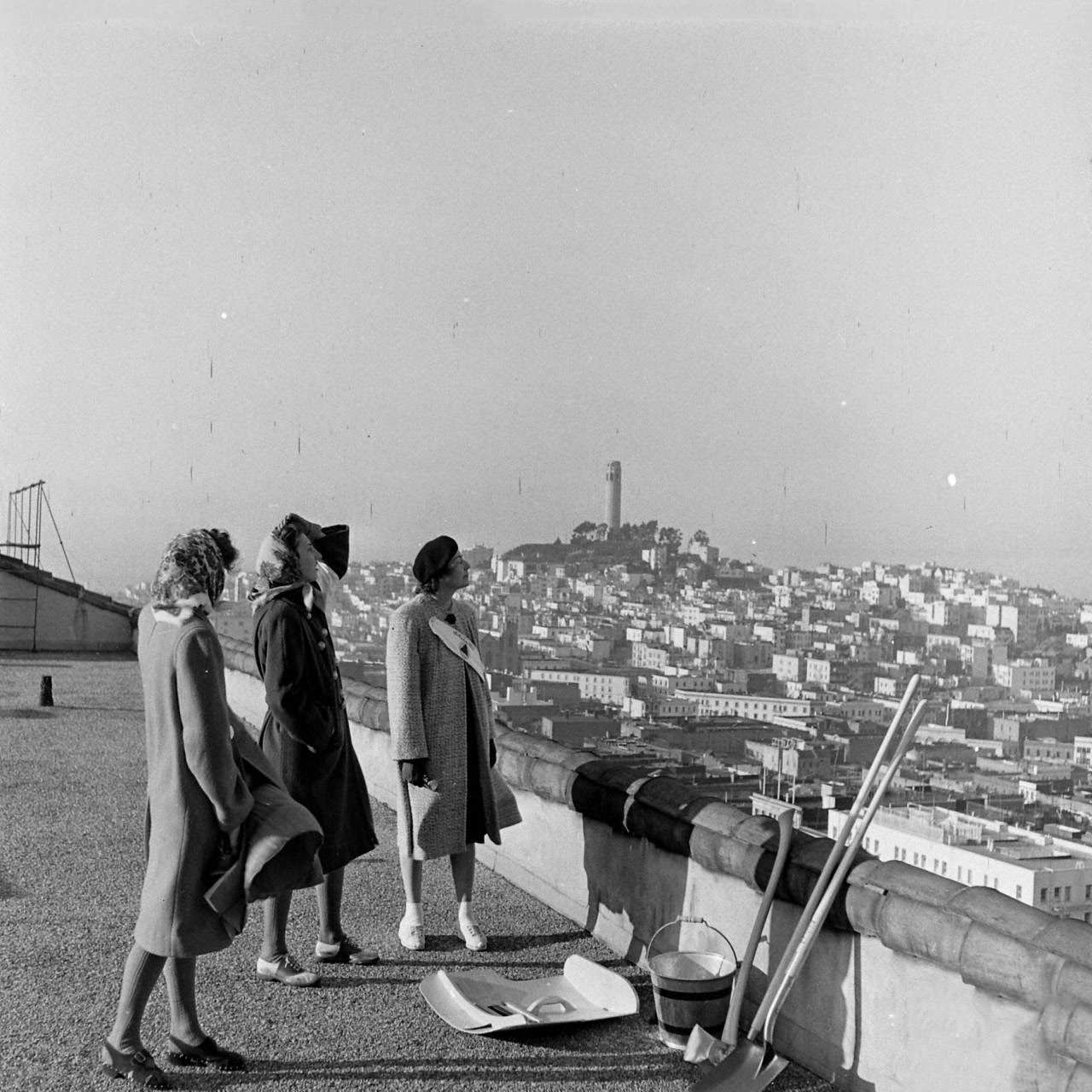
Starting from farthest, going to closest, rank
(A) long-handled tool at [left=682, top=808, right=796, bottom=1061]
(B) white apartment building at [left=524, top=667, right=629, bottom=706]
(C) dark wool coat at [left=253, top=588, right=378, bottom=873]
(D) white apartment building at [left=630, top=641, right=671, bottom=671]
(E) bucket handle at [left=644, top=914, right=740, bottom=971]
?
(D) white apartment building at [left=630, top=641, right=671, bottom=671] < (B) white apartment building at [left=524, top=667, right=629, bottom=706] < (C) dark wool coat at [left=253, top=588, right=378, bottom=873] < (E) bucket handle at [left=644, top=914, right=740, bottom=971] < (A) long-handled tool at [left=682, top=808, right=796, bottom=1061]

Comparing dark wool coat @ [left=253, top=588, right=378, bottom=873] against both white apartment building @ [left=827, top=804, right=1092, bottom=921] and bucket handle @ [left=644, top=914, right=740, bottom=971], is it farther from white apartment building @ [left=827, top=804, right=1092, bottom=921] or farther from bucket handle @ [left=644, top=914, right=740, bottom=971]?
white apartment building @ [left=827, top=804, right=1092, bottom=921]

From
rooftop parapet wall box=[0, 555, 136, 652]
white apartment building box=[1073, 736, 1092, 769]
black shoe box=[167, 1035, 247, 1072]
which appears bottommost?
rooftop parapet wall box=[0, 555, 136, 652]

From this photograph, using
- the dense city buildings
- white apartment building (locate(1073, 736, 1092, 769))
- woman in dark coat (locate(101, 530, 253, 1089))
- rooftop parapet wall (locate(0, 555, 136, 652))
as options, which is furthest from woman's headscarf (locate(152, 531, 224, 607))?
rooftop parapet wall (locate(0, 555, 136, 652))

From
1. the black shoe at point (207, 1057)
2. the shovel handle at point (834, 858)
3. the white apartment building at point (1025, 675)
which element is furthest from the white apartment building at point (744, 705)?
the black shoe at point (207, 1057)

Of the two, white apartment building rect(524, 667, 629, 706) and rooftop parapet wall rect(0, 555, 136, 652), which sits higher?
white apartment building rect(524, 667, 629, 706)

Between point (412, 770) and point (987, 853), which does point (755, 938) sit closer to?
point (987, 853)

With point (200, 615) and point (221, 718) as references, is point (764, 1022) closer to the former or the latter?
point (221, 718)
